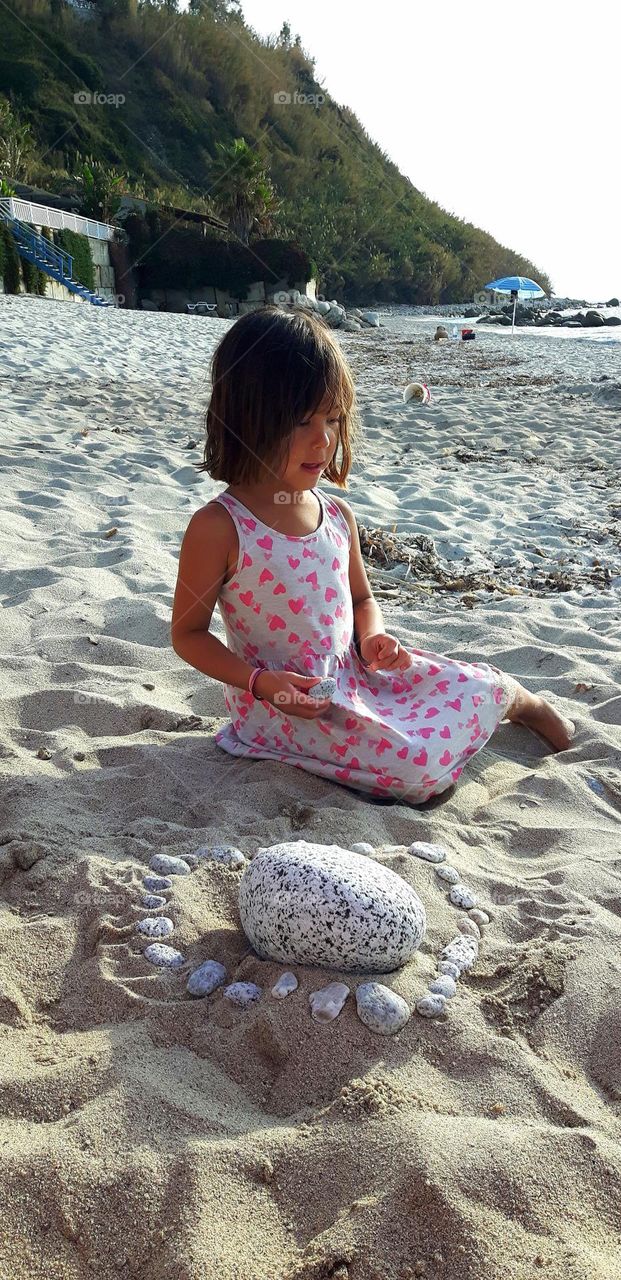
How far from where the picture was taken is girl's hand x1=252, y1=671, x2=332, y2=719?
2354 mm

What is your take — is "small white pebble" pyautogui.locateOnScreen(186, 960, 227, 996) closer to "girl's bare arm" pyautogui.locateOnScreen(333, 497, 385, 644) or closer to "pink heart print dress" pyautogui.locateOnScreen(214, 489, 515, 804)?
"pink heart print dress" pyautogui.locateOnScreen(214, 489, 515, 804)

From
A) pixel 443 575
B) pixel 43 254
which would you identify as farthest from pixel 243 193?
pixel 443 575

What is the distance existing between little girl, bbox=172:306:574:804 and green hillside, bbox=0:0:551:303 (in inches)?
1490

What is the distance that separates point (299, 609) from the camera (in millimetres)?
2680

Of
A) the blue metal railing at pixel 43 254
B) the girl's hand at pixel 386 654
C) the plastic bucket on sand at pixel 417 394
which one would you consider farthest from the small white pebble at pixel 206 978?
the blue metal railing at pixel 43 254

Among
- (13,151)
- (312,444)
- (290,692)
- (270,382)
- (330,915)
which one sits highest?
(13,151)

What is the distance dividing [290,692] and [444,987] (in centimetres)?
83

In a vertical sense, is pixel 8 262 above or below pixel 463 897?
above

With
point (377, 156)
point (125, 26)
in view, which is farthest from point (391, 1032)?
point (377, 156)

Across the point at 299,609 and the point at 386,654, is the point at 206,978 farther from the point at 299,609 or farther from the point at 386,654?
the point at 299,609

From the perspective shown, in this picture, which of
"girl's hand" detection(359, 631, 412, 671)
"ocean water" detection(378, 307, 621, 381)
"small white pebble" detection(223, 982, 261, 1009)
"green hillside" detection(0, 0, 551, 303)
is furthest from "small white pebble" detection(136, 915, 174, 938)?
"green hillside" detection(0, 0, 551, 303)

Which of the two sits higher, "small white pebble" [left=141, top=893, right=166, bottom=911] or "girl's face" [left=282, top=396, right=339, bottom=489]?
"girl's face" [left=282, top=396, right=339, bottom=489]

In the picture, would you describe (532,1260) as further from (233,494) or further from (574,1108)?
(233,494)

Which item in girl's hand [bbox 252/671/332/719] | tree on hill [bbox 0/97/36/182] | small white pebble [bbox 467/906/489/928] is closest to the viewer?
small white pebble [bbox 467/906/489/928]
